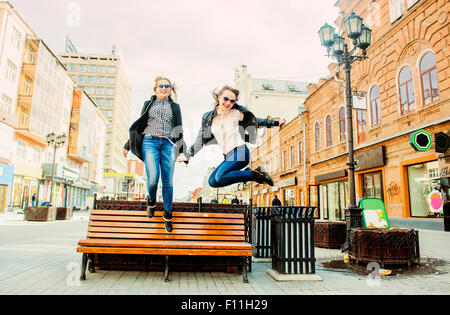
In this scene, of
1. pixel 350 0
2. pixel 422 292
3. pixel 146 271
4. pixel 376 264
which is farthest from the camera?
pixel 350 0

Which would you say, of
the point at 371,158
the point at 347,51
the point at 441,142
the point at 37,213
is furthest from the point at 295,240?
the point at 37,213

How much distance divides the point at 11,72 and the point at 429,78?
31.9 metres

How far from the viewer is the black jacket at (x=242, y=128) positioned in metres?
4.49

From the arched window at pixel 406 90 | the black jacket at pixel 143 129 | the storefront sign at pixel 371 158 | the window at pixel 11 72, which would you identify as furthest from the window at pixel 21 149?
the arched window at pixel 406 90

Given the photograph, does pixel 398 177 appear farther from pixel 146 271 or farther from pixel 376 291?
pixel 146 271

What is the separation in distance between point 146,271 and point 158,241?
0.91 meters

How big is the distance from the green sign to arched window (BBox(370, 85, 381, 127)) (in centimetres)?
423

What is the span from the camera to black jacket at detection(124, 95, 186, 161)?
431 centimetres

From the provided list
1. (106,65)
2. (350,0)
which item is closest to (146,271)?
(350,0)

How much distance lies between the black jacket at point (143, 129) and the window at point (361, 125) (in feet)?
52.5

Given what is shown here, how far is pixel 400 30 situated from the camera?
1484cm

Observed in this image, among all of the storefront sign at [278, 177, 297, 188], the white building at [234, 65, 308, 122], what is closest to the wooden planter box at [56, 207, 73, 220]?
the white building at [234, 65, 308, 122]

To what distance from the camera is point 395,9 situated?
1557cm

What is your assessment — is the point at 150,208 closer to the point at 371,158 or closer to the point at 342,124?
the point at 371,158
